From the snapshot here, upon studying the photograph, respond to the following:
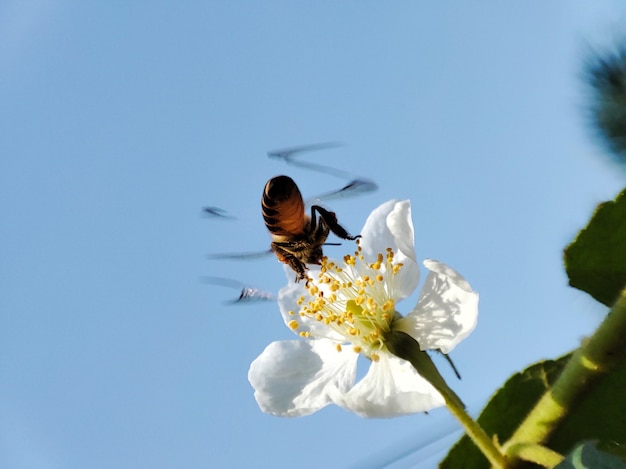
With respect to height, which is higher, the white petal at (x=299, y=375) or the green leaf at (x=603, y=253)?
the green leaf at (x=603, y=253)

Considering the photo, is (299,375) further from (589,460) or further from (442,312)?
(589,460)

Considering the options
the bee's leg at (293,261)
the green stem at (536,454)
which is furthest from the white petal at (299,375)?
the green stem at (536,454)

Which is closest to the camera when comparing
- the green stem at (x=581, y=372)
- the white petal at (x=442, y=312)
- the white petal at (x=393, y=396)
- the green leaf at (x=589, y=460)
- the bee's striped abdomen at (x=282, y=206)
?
the green leaf at (x=589, y=460)

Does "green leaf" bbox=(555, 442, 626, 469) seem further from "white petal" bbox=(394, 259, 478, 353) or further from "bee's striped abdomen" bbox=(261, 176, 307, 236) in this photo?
"bee's striped abdomen" bbox=(261, 176, 307, 236)

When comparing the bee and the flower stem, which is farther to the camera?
the bee

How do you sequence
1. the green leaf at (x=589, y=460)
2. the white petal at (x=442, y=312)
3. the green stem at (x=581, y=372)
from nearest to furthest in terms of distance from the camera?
the green leaf at (x=589, y=460) → the green stem at (x=581, y=372) → the white petal at (x=442, y=312)

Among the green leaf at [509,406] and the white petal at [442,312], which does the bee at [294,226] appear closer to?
the white petal at [442,312]

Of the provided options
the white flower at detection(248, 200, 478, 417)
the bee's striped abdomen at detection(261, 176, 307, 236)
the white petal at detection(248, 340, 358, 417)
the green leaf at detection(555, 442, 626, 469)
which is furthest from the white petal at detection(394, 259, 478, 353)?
the green leaf at detection(555, 442, 626, 469)
